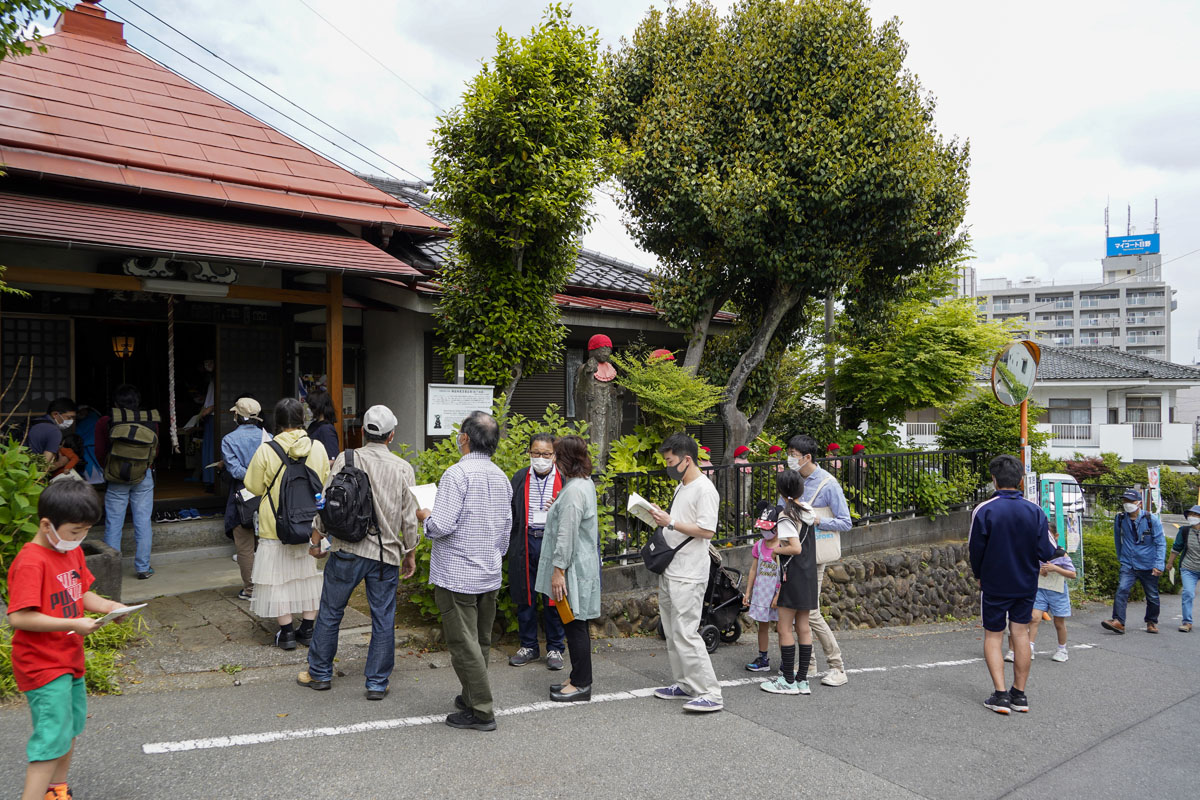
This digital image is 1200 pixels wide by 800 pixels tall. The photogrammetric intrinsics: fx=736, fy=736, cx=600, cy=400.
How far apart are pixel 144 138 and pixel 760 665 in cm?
950

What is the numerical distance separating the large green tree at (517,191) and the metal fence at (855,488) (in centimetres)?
222

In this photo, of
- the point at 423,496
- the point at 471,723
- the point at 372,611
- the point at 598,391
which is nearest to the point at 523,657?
the point at 471,723

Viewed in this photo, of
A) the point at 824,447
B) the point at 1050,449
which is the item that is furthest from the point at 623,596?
the point at 1050,449

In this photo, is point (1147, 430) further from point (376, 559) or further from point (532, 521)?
point (376, 559)

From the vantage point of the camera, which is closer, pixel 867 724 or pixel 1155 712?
pixel 867 724

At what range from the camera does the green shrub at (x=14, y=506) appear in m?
5.96

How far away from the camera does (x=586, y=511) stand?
17.1 ft

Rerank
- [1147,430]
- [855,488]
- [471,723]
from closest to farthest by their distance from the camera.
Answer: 1. [471,723]
2. [855,488]
3. [1147,430]

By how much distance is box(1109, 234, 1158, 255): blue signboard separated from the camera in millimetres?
68562

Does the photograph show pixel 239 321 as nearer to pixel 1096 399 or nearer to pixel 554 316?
pixel 554 316

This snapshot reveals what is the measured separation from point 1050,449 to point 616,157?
34.3 metres

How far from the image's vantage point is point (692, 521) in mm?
5152

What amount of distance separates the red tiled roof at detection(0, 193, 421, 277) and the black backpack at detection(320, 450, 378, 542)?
13.3 feet

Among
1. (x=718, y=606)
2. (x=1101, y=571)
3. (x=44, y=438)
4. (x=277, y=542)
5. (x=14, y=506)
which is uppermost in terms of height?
(x=44, y=438)
